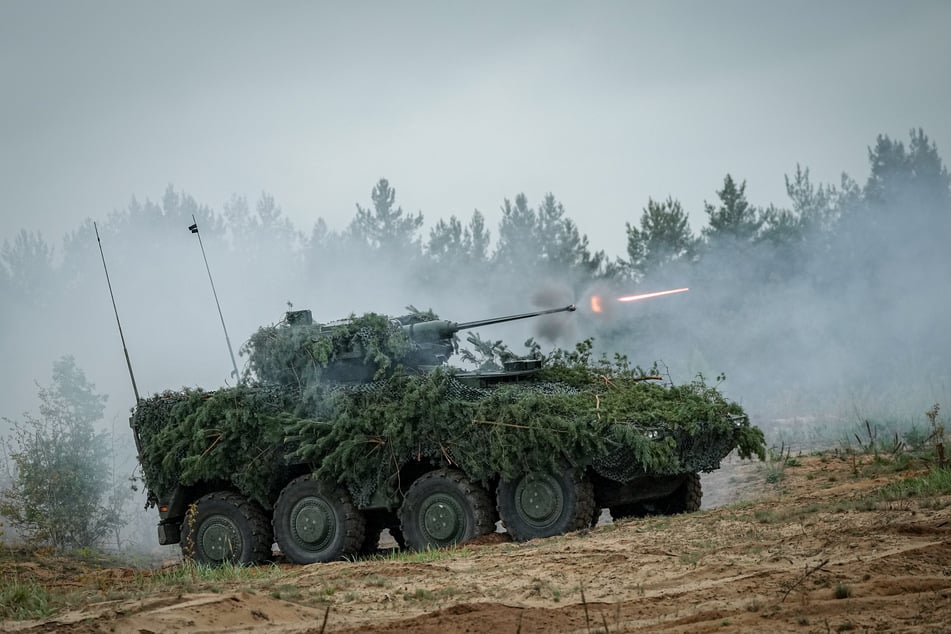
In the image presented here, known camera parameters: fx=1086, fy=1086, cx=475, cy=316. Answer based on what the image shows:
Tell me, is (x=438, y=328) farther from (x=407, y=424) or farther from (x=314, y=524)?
(x=314, y=524)

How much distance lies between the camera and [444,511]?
12.1 metres

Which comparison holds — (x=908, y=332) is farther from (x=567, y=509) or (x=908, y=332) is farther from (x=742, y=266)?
(x=567, y=509)

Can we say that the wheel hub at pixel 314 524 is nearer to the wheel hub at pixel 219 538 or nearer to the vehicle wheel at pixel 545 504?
the wheel hub at pixel 219 538

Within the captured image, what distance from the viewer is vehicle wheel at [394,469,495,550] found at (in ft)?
39.0

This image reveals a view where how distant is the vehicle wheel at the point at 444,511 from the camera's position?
11.9 meters

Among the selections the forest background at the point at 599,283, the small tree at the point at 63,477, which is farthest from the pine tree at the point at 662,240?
the small tree at the point at 63,477

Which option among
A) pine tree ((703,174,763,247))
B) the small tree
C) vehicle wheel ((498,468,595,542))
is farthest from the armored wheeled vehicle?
pine tree ((703,174,763,247))

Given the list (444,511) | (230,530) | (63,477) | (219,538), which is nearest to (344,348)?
(444,511)

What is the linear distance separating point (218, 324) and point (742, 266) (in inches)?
715

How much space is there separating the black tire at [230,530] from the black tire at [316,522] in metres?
0.40

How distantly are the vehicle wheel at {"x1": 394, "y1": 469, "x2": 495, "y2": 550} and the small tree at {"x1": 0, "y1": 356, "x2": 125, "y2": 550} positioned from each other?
8.84m

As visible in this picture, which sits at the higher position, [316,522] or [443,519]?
[316,522]

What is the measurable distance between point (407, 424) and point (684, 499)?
362cm

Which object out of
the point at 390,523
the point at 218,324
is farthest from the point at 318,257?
the point at 390,523
